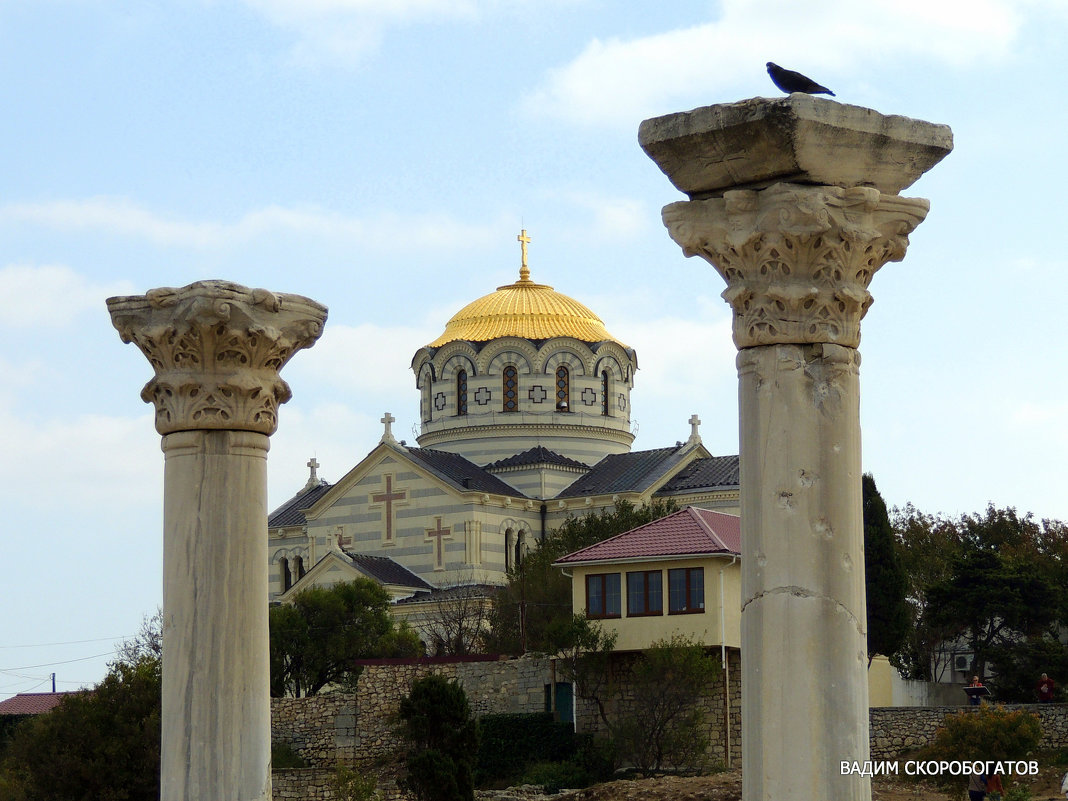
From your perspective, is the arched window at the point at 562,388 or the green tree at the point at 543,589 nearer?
the green tree at the point at 543,589

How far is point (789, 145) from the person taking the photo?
990 cm

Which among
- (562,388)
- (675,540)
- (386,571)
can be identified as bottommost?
(675,540)

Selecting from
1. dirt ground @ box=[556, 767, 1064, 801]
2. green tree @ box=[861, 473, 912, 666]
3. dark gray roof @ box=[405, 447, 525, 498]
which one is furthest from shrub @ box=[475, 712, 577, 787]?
dark gray roof @ box=[405, 447, 525, 498]

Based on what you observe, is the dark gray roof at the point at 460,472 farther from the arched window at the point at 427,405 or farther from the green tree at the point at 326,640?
the green tree at the point at 326,640

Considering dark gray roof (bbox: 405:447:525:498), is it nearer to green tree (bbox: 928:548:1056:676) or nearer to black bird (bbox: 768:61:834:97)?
green tree (bbox: 928:548:1056:676)

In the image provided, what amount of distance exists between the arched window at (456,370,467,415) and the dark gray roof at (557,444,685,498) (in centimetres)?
551

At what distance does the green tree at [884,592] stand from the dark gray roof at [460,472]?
21861 millimetres

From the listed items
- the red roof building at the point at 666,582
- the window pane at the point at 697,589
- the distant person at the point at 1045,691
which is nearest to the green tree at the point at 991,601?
the distant person at the point at 1045,691

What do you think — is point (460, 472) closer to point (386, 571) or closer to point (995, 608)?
point (386, 571)

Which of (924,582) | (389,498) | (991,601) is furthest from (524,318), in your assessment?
(991,601)

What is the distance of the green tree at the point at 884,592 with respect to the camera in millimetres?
42844

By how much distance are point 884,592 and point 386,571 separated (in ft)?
74.1

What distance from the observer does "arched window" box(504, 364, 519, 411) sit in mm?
67938

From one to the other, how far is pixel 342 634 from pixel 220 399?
36.9 metres
